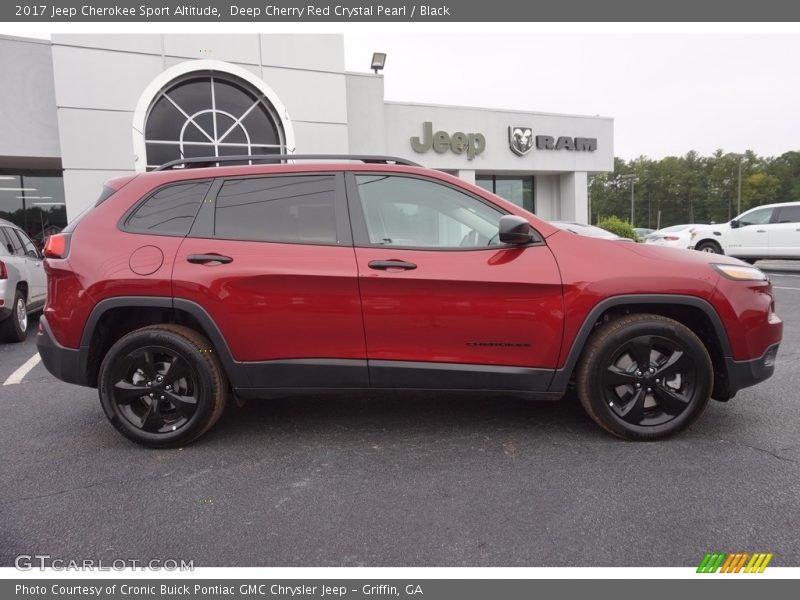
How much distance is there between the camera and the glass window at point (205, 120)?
12820mm

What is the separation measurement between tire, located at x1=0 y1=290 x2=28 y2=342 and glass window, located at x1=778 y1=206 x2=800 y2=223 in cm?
1591

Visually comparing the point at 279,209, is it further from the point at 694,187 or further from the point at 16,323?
the point at 694,187

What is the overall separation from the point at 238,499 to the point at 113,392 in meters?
1.17

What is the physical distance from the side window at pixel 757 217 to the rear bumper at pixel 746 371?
501 inches

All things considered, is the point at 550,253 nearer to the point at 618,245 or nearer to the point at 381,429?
the point at 618,245

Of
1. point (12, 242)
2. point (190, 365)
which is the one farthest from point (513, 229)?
point (12, 242)

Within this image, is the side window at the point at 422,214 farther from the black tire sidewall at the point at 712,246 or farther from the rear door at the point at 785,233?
the black tire sidewall at the point at 712,246

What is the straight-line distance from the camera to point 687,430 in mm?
3340

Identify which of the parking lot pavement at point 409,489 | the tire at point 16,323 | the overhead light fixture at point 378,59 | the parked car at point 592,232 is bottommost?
the parking lot pavement at point 409,489

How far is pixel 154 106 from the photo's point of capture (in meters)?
12.7

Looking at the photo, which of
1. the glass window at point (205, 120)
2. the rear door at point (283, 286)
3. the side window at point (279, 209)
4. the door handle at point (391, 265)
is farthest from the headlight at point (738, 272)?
the glass window at point (205, 120)

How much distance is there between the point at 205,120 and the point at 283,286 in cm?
1168

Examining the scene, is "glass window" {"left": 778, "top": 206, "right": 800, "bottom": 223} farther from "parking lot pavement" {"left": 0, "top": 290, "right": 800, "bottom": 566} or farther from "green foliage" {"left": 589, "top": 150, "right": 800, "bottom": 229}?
"green foliage" {"left": 589, "top": 150, "right": 800, "bottom": 229}

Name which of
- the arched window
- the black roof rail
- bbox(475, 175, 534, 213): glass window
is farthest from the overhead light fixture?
the black roof rail
